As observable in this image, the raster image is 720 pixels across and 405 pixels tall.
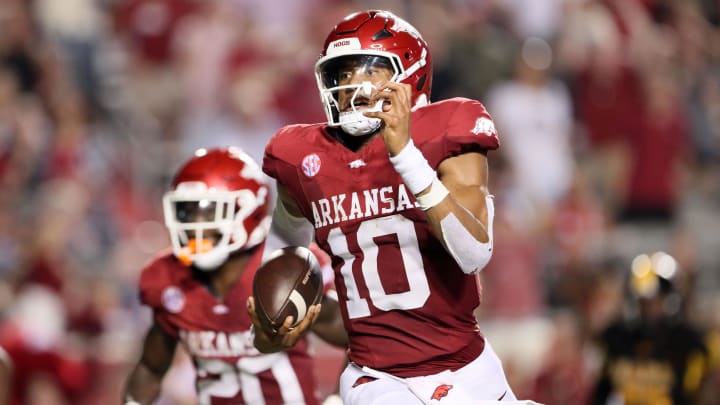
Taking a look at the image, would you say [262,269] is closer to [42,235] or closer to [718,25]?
[42,235]

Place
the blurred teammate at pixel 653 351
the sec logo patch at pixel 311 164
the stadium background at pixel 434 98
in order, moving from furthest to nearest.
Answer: the stadium background at pixel 434 98 → the blurred teammate at pixel 653 351 → the sec logo patch at pixel 311 164

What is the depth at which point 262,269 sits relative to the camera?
3.91 meters

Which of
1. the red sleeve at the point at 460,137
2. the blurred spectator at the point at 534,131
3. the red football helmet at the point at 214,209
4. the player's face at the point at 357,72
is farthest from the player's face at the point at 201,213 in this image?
the blurred spectator at the point at 534,131

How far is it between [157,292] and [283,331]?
1.05 meters

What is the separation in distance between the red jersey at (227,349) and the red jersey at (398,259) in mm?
800

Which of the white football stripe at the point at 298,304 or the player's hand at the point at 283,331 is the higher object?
the white football stripe at the point at 298,304

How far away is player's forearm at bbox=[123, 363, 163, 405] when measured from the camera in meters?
4.77

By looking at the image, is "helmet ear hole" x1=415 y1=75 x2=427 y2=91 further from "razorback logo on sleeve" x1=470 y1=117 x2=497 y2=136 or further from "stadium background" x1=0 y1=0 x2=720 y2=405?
"stadium background" x1=0 y1=0 x2=720 y2=405

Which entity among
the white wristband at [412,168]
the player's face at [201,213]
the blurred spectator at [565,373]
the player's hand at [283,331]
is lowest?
the blurred spectator at [565,373]

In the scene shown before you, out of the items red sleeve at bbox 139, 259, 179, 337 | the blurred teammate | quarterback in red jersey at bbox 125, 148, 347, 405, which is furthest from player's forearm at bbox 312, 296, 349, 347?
the blurred teammate

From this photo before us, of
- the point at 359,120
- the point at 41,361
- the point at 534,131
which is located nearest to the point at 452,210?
the point at 359,120

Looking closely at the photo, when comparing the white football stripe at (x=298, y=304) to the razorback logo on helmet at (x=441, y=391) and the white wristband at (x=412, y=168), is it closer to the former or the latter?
the razorback logo on helmet at (x=441, y=391)

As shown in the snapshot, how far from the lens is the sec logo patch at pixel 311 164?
3.89 m

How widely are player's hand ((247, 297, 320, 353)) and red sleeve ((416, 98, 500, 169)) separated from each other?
0.57 metres
